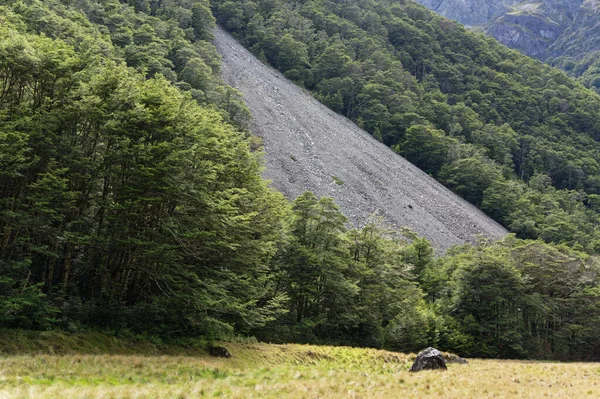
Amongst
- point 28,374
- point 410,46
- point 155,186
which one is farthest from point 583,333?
point 410,46

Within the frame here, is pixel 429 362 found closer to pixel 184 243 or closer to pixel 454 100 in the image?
pixel 184 243

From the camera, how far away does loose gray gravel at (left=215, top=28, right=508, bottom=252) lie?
2338 inches

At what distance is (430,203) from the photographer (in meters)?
69.9

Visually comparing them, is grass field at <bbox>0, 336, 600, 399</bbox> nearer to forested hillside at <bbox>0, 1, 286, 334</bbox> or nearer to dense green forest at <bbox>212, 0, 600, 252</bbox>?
forested hillside at <bbox>0, 1, 286, 334</bbox>

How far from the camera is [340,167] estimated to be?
67.6 metres

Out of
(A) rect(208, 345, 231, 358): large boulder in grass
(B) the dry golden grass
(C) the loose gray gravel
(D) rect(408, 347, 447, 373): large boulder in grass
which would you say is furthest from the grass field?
(C) the loose gray gravel

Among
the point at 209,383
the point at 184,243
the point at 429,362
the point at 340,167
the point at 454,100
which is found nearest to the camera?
the point at 209,383

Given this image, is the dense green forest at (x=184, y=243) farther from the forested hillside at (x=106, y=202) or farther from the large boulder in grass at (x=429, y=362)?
the large boulder in grass at (x=429, y=362)

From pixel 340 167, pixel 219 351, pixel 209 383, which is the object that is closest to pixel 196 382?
pixel 209 383

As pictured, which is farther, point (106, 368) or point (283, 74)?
point (283, 74)

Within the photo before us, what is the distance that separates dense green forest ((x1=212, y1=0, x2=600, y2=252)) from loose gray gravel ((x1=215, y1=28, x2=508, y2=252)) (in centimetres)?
970

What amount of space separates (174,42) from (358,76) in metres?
51.2

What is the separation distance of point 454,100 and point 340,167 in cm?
7674

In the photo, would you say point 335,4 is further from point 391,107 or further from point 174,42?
point 174,42
